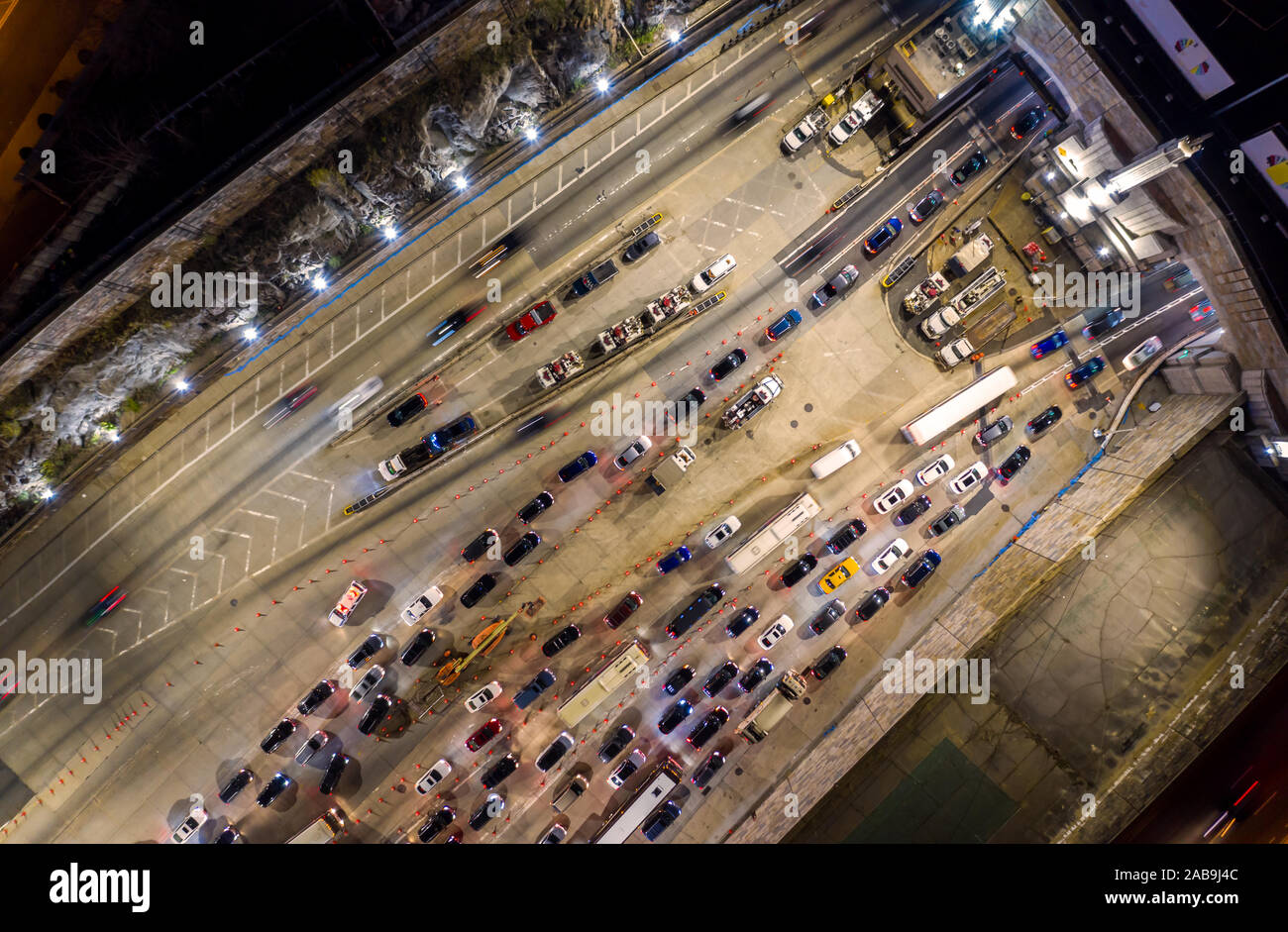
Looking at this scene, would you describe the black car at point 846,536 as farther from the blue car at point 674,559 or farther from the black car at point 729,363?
the black car at point 729,363

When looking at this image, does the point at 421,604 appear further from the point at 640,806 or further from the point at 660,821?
the point at 660,821

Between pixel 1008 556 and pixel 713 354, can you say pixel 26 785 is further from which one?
pixel 1008 556

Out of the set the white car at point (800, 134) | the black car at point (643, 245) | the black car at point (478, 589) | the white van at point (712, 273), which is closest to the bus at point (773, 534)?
the white van at point (712, 273)

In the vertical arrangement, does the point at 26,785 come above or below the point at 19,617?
below

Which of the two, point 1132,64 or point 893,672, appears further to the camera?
point 893,672

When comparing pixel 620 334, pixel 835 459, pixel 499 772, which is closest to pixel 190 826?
pixel 499 772

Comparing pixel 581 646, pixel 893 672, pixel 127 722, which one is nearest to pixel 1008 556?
pixel 893 672

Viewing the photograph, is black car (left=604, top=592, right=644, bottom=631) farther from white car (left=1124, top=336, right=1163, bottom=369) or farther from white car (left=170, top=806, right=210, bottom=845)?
white car (left=1124, top=336, right=1163, bottom=369)
